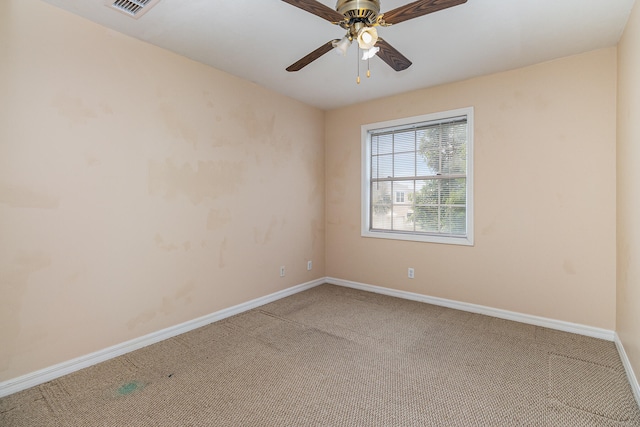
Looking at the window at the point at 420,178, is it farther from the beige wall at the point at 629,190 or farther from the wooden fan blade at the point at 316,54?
the wooden fan blade at the point at 316,54

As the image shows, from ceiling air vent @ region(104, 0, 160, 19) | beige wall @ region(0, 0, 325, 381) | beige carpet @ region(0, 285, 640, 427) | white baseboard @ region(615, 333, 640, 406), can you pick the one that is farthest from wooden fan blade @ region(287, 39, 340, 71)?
white baseboard @ region(615, 333, 640, 406)

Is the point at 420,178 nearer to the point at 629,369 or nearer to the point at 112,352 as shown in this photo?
the point at 629,369

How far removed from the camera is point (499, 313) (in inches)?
132

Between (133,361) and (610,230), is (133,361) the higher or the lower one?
the lower one

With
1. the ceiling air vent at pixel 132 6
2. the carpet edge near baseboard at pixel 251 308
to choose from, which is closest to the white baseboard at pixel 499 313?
the carpet edge near baseboard at pixel 251 308

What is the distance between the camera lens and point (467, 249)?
3.55 m

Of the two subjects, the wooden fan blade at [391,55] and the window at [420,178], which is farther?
→ the window at [420,178]

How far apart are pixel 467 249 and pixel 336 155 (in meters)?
2.14

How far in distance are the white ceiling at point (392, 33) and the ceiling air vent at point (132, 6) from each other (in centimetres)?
5

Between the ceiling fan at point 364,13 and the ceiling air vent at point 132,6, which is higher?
the ceiling air vent at point 132,6

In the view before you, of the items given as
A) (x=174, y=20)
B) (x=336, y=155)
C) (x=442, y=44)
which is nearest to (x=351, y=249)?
(x=336, y=155)

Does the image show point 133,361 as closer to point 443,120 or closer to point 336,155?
point 336,155

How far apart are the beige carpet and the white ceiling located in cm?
255

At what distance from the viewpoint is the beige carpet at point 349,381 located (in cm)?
182
